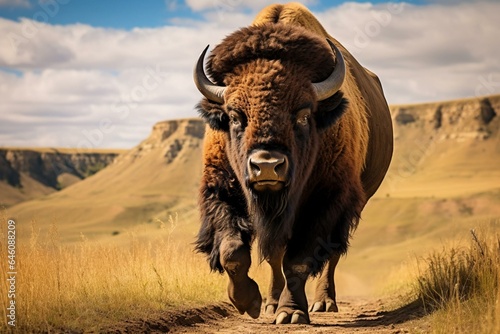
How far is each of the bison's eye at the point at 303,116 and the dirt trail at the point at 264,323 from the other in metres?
2.11

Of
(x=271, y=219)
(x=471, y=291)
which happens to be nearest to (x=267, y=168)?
(x=271, y=219)

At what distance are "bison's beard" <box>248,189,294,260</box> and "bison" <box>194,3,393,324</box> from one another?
0.04 ft

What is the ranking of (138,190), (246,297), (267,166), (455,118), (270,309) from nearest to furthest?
(267,166), (246,297), (270,309), (455,118), (138,190)

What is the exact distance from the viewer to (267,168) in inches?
260

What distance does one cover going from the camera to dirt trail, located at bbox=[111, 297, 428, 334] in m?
7.13

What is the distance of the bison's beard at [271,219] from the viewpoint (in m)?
7.18

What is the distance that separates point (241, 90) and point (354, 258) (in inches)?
2583

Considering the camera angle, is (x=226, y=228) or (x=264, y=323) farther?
(x=264, y=323)

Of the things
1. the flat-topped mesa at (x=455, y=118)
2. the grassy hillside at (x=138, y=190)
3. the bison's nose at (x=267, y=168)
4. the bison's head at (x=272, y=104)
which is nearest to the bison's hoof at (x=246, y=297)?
the bison's head at (x=272, y=104)

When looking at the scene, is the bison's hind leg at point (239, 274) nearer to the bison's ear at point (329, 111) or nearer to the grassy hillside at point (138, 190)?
the bison's ear at point (329, 111)

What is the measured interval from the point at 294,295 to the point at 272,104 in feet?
6.99

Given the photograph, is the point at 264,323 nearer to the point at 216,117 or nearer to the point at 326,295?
the point at 216,117

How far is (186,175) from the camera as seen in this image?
575 feet

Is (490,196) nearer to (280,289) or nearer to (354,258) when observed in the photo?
(354,258)
